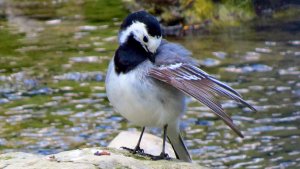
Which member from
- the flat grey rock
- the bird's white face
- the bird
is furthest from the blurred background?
the bird's white face

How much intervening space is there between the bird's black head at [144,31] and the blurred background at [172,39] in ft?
13.1

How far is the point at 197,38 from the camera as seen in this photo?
16156mm

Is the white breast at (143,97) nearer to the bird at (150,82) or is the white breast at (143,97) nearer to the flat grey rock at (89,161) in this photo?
the bird at (150,82)

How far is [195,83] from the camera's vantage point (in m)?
5.82

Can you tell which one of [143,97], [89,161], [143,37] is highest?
[143,37]

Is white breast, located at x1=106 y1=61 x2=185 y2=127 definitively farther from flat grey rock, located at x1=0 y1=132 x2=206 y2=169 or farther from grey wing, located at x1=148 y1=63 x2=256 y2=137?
flat grey rock, located at x1=0 y1=132 x2=206 y2=169

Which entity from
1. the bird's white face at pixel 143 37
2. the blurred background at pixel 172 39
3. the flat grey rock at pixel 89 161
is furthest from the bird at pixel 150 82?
the blurred background at pixel 172 39

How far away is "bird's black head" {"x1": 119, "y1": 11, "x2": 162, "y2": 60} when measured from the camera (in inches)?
228

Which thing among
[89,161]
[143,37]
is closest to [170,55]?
[143,37]

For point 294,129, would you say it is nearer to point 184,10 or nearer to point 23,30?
point 184,10

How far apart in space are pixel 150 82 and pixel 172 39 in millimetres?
10286

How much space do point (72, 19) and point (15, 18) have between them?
1.41 metres

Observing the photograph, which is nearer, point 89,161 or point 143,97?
point 89,161

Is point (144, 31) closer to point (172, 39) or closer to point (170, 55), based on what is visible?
point (170, 55)
